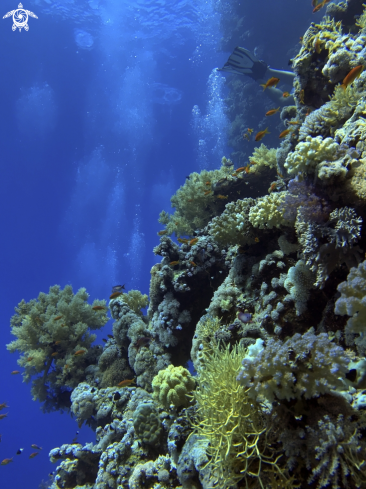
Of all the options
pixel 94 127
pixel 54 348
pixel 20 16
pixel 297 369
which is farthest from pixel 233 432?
pixel 94 127

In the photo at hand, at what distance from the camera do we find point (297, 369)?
2066mm

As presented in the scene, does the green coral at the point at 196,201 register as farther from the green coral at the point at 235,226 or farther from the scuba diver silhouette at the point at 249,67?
the scuba diver silhouette at the point at 249,67

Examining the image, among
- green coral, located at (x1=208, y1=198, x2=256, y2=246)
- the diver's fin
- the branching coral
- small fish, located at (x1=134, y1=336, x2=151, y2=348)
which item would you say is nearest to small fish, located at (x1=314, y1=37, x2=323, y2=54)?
green coral, located at (x1=208, y1=198, x2=256, y2=246)

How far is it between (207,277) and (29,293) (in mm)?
81728

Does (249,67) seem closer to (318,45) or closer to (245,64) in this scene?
(245,64)

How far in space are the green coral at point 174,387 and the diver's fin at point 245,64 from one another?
1557cm

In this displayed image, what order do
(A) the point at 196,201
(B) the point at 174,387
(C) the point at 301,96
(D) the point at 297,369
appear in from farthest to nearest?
(A) the point at 196,201 → (C) the point at 301,96 → (B) the point at 174,387 → (D) the point at 297,369

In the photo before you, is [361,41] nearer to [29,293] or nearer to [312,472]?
[312,472]

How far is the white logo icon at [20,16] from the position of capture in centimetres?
3228

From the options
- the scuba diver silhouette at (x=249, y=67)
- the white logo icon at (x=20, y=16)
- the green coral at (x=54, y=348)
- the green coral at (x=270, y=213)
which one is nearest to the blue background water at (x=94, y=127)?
the white logo icon at (x=20, y=16)

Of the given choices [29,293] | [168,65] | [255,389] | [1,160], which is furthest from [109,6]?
[29,293]

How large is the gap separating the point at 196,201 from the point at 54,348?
743cm

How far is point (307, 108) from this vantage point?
628 centimetres

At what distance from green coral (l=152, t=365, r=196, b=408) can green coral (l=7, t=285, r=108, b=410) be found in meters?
4.67
